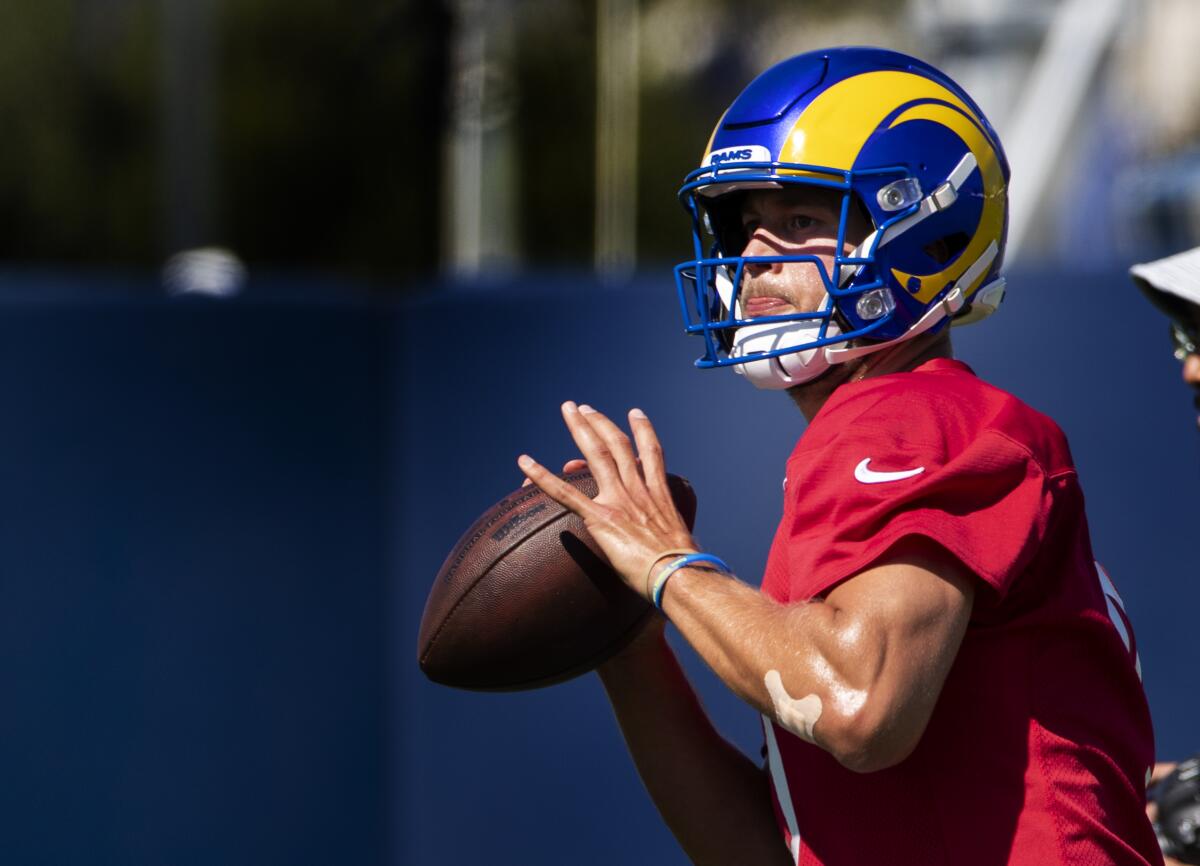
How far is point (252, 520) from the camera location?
13.7 ft

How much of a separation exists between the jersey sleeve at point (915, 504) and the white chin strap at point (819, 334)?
0.93 ft

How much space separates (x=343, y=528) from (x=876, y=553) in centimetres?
288

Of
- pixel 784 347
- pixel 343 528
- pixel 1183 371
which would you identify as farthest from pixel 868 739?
pixel 343 528

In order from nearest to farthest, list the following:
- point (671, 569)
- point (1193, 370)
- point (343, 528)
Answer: point (671, 569) → point (1193, 370) → point (343, 528)

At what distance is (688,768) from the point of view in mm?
2227

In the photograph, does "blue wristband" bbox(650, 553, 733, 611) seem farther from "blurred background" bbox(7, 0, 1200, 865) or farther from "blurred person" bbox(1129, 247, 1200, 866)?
"blurred background" bbox(7, 0, 1200, 865)

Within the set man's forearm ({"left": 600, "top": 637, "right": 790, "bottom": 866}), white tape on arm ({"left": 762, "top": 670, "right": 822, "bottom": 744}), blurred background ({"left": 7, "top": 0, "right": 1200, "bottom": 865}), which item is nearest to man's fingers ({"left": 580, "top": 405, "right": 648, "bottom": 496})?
white tape on arm ({"left": 762, "top": 670, "right": 822, "bottom": 744})

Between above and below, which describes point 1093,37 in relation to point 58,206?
below

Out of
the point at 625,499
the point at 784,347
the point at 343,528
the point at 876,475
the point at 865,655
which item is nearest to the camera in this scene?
the point at 865,655

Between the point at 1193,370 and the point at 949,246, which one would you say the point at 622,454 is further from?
the point at 1193,370

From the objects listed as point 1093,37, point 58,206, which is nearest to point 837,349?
point 1093,37

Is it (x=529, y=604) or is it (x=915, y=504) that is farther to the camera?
(x=529, y=604)

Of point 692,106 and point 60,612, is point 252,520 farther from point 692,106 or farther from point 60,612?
point 692,106

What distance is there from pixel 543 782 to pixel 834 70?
8.31 feet
